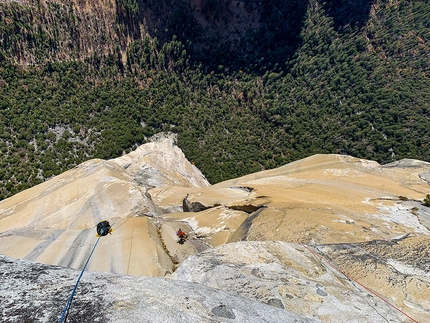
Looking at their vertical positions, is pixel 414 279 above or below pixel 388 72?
below

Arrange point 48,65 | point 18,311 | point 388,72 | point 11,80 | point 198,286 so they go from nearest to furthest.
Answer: point 18,311
point 198,286
point 11,80
point 48,65
point 388,72

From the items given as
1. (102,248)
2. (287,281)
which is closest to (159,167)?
(102,248)

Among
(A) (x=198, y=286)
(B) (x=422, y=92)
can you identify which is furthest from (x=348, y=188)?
(B) (x=422, y=92)

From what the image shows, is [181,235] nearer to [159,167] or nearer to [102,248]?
[102,248]

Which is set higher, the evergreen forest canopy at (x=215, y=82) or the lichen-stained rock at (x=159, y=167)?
the evergreen forest canopy at (x=215, y=82)

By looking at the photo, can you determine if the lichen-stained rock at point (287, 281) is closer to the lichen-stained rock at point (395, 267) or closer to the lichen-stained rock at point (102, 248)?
the lichen-stained rock at point (395, 267)

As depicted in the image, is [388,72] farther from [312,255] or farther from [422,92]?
[312,255]

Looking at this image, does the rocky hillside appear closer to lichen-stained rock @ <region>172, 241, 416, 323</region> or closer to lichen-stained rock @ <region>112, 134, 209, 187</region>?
lichen-stained rock @ <region>172, 241, 416, 323</region>

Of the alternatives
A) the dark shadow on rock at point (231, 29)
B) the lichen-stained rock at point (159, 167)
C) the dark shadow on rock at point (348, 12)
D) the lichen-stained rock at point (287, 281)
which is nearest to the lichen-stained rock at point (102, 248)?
the lichen-stained rock at point (287, 281)
